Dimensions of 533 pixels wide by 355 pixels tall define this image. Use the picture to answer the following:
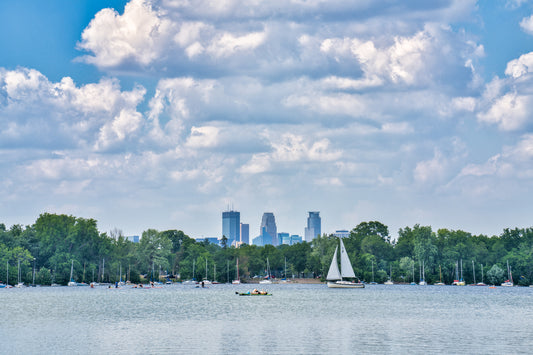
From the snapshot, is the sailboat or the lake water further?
the sailboat

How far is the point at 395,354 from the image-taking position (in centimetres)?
5059

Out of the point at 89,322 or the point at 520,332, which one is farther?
the point at 89,322

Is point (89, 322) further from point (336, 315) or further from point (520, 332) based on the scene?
point (520, 332)

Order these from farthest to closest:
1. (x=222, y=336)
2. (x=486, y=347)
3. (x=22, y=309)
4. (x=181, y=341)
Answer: (x=22, y=309)
(x=222, y=336)
(x=181, y=341)
(x=486, y=347)

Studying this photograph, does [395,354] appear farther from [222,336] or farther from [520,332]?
[520,332]

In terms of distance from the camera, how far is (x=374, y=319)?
85.6 m

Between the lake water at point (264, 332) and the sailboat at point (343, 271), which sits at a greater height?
the sailboat at point (343, 271)

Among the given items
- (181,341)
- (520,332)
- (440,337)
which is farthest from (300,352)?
(520,332)

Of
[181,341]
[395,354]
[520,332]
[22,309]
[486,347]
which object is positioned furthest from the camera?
[22,309]

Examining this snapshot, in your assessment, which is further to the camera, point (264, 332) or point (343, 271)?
point (343, 271)

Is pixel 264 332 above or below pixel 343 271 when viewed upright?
below

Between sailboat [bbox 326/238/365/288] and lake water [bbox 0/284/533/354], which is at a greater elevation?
sailboat [bbox 326/238/365/288]

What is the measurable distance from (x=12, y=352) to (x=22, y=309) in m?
57.6

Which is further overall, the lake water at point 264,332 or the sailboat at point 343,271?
the sailboat at point 343,271
